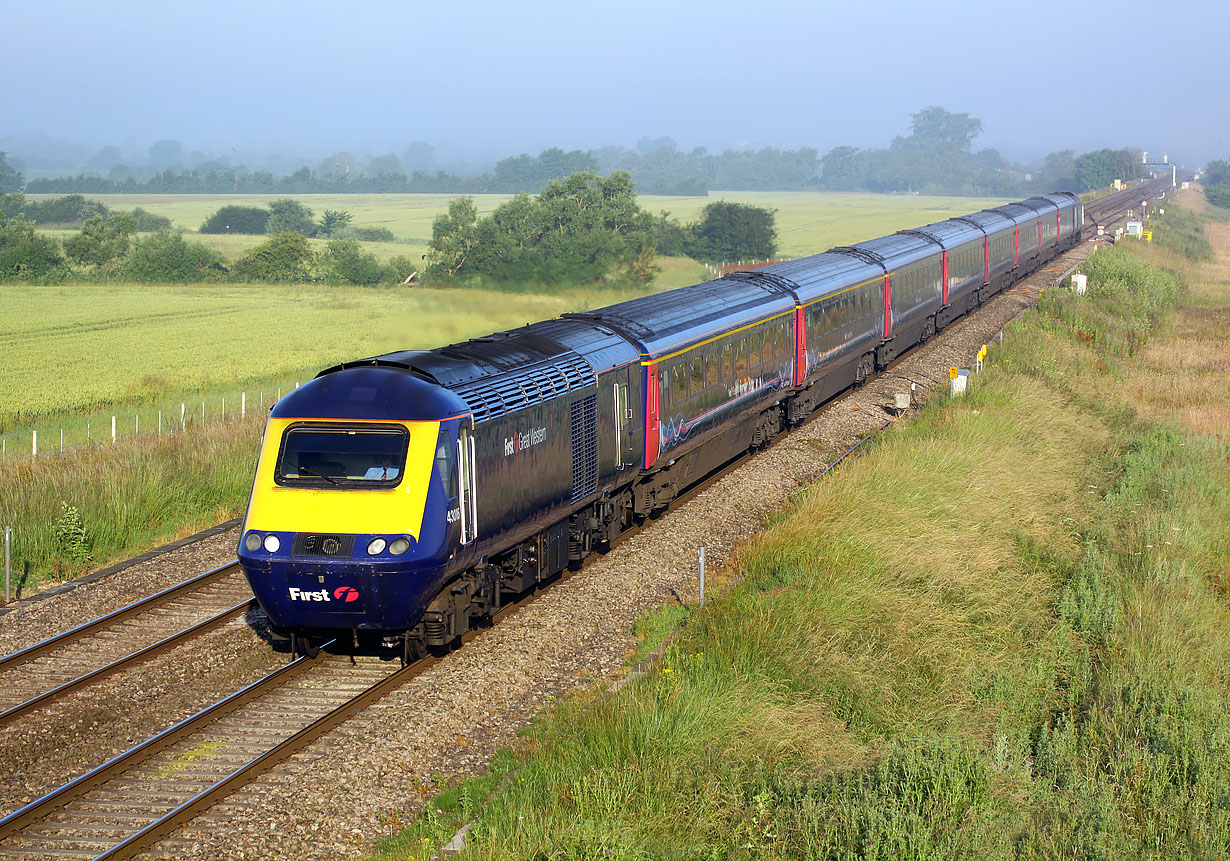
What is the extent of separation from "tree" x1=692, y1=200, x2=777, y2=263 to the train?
6313cm

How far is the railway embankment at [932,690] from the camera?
925cm

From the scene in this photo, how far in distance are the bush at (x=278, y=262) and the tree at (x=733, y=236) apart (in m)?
28.1

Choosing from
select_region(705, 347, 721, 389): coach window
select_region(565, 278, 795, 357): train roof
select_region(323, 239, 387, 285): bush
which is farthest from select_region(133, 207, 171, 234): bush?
select_region(705, 347, 721, 389): coach window

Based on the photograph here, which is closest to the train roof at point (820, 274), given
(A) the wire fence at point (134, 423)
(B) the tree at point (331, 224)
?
(A) the wire fence at point (134, 423)

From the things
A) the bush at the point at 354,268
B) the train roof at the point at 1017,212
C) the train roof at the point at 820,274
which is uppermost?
the train roof at the point at 1017,212

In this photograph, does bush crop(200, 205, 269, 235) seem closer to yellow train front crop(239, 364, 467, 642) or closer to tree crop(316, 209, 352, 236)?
tree crop(316, 209, 352, 236)

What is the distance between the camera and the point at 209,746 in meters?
11.3

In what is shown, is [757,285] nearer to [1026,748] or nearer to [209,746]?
[1026,748]

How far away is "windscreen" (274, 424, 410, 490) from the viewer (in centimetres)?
1227

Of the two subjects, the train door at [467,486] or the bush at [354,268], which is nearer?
the train door at [467,486]

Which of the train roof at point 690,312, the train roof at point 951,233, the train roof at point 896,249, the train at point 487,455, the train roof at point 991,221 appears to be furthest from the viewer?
the train roof at point 991,221

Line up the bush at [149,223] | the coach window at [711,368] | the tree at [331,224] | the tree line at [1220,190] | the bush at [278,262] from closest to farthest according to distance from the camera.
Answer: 1. the coach window at [711,368]
2. the bush at [278,262]
3. the bush at [149,223]
4. the tree at [331,224]
5. the tree line at [1220,190]

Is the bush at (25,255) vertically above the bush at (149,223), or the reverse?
the bush at (149,223)

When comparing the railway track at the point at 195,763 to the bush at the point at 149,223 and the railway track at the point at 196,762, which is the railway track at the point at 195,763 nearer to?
the railway track at the point at 196,762
